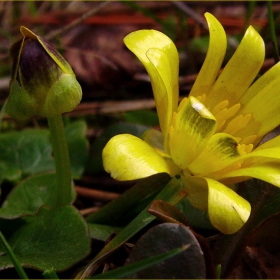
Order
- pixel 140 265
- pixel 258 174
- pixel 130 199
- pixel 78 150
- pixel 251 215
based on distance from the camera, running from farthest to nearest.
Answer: pixel 78 150, pixel 130 199, pixel 251 215, pixel 258 174, pixel 140 265

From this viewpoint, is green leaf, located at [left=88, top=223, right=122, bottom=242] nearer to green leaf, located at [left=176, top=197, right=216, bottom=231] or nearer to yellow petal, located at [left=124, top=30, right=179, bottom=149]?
green leaf, located at [left=176, top=197, right=216, bottom=231]

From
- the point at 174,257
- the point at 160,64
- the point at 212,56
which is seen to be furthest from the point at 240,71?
the point at 174,257

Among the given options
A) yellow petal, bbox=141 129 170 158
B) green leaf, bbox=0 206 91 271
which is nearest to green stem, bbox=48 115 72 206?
green leaf, bbox=0 206 91 271

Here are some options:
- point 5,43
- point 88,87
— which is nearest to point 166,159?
point 88,87

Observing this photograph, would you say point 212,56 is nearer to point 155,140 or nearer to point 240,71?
point 240,71

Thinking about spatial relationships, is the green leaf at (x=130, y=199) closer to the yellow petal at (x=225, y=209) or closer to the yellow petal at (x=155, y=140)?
the yellow petal at (x=155, y=140)
